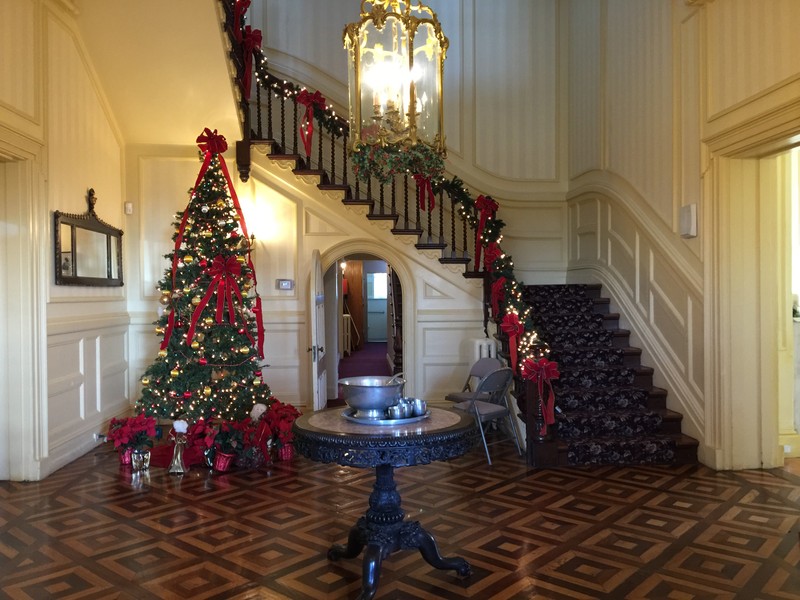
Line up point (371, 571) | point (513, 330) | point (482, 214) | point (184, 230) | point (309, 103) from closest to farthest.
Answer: point (371, 571) < point (513, 330) < point (184, 230) < point (309, 103) < point (482, 214)

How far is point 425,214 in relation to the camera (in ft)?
30.5

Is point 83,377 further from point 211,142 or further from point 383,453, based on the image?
point 383,453

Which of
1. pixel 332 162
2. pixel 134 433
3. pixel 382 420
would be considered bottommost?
pixel 134 433

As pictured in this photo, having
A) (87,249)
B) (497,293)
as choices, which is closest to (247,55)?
(87,249)

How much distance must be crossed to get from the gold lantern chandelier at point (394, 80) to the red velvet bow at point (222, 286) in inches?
110

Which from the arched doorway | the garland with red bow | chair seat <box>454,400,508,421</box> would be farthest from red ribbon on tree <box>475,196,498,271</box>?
the garland with red bow

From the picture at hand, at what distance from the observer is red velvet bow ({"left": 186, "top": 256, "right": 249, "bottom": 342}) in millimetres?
6289

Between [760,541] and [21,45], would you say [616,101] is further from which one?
[21,45]

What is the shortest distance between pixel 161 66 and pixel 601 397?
558 centimetres

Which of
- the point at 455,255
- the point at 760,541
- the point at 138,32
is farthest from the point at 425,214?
the point at 760,541

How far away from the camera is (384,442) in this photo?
3.16 m

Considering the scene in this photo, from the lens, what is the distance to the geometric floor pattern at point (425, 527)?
3.49 meters

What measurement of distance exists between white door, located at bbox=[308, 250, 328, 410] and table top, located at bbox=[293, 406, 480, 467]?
3926 millimetres

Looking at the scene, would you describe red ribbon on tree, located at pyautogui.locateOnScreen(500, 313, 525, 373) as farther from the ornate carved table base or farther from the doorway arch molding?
the ornate carved table base
